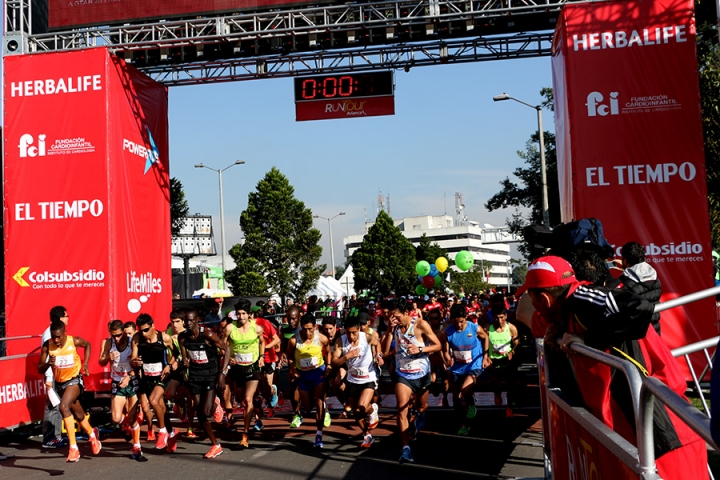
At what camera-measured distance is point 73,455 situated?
1062 cm

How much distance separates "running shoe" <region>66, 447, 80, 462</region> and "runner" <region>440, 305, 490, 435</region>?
5240 mm

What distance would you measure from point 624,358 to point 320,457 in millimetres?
7110

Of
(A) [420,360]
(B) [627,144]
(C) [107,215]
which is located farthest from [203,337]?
(B) [627,144]

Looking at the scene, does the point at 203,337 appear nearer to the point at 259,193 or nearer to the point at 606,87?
the point at 606,87

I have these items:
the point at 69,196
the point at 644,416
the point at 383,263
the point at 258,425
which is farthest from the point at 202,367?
the point at 383,263

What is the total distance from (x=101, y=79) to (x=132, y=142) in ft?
4.46

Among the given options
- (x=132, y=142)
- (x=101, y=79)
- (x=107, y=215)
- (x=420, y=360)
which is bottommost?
(x=420, y=360)

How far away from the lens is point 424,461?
9641 mm

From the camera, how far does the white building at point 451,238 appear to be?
17150cm

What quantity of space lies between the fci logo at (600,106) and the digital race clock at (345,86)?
16.5 ft

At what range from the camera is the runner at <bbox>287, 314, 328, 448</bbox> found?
445 inches

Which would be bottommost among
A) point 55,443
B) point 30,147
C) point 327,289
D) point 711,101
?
point 55,443

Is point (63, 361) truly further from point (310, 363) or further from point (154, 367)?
point (310, 363)

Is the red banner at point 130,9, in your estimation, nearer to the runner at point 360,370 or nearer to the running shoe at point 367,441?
the runner at point 360,370
